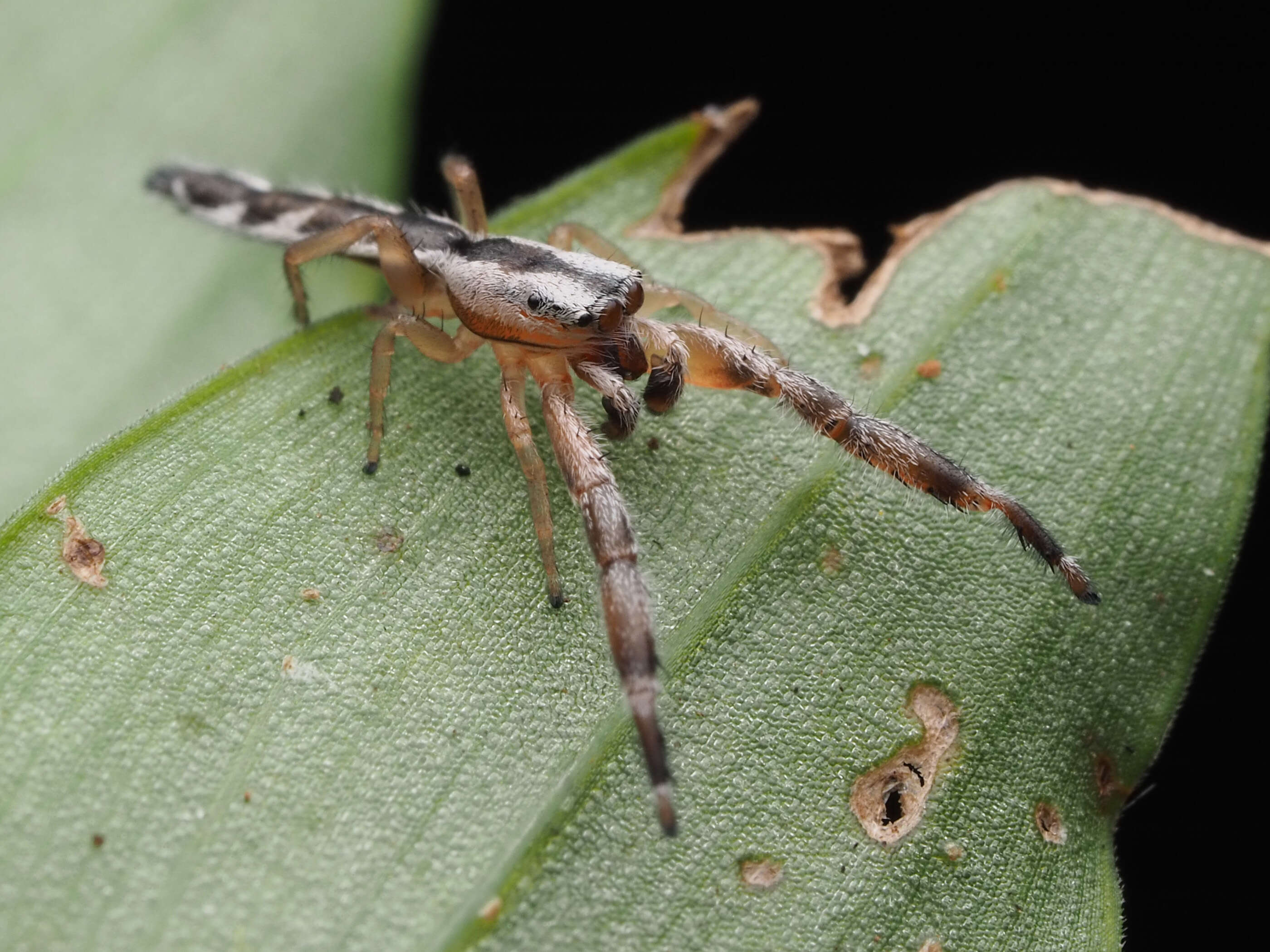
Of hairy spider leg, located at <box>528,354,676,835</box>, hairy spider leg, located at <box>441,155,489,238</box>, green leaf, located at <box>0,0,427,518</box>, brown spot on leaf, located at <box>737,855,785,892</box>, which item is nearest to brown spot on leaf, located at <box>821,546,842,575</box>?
hairy spider leg, located at <box>528,354,676,835</box>

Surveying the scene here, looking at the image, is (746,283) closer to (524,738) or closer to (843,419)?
(843,419)

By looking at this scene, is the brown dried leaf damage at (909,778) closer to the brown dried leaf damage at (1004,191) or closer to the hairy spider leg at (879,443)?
the hairy spider leg at (879,443)

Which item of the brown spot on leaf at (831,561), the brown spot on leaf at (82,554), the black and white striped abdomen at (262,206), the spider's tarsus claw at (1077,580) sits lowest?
the brown spot on leaf at (82,554)

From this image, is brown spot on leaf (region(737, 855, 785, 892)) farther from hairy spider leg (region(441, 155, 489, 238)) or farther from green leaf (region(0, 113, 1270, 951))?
hairy spider leg (region(441, 155, 489, 238))

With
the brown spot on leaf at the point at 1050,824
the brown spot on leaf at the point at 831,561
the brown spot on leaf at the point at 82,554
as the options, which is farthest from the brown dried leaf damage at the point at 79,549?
the brown spot on leaf at the point at 1050,824

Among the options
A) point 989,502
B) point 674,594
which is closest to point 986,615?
point 989,502

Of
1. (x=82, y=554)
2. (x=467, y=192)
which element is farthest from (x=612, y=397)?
(x=82, y=554)
